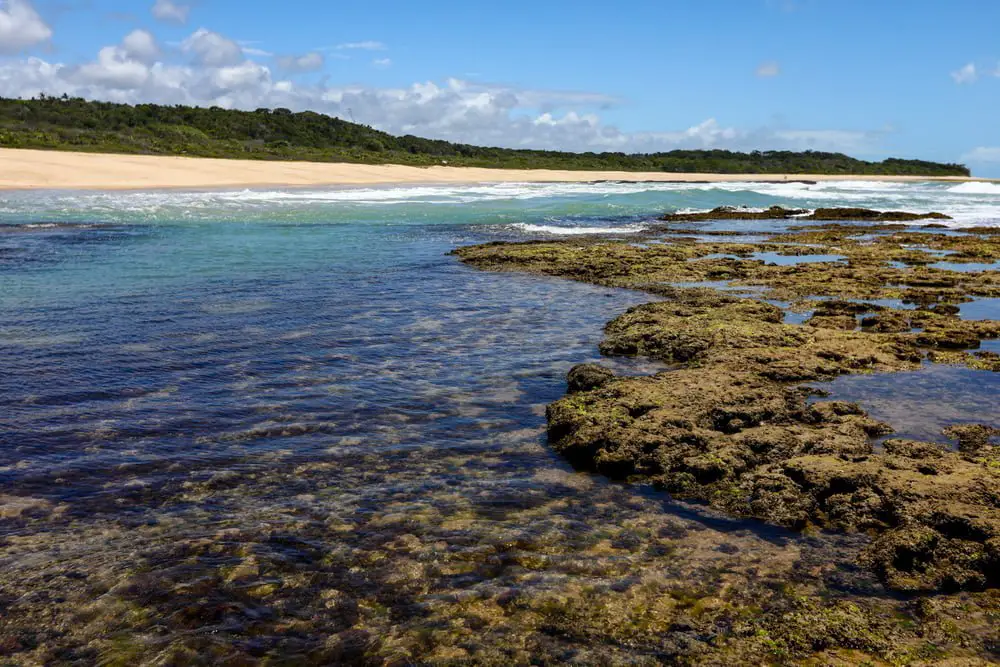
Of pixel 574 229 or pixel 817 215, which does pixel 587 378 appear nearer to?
pixel 574 229

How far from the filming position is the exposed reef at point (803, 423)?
18.2ft

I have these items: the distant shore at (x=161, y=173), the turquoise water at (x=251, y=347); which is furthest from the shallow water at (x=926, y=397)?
the distant shore at (x=161, y=173)

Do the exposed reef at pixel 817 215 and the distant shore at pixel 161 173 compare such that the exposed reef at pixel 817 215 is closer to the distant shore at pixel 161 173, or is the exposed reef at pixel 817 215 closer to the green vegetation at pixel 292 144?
the distant shore at pixel 161 173

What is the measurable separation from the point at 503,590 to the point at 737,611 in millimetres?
1523

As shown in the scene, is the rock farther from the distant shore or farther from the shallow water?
the distant shore

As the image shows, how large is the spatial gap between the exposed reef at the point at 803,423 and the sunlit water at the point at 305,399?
39 cm

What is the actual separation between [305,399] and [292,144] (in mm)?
93615

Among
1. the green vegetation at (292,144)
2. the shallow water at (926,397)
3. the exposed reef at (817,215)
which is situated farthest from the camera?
the green vegetation at (292,144)

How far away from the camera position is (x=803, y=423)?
7.68 m

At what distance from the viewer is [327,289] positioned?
16.3m

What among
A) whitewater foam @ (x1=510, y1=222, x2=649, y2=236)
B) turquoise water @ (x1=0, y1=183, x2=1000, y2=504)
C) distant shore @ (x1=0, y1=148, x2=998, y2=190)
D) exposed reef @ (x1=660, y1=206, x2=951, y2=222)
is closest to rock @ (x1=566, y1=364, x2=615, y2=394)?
turquoise water @ (x1=0, y1=183, x2=1000, y2=504)

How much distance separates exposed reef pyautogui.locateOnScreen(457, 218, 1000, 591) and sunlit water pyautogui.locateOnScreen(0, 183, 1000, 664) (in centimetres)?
39

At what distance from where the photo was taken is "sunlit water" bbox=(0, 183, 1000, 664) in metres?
5.84

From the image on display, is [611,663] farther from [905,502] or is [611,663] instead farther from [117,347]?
[117,347]
